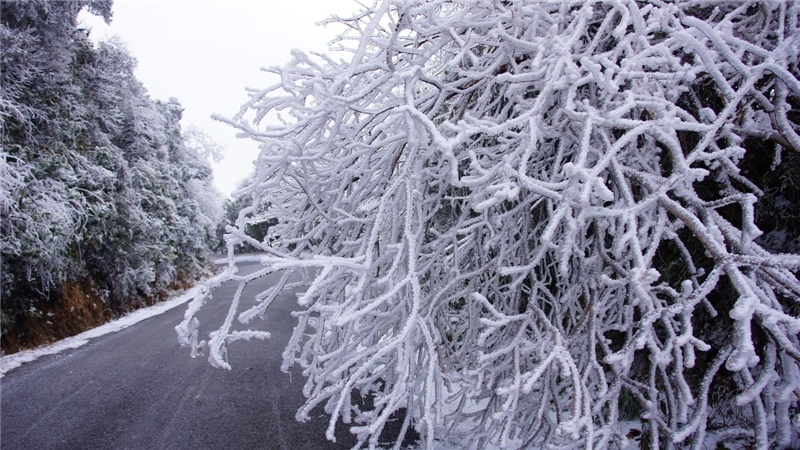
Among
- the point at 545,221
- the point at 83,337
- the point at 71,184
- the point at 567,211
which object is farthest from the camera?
the point at 71,184

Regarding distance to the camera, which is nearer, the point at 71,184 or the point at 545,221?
the point at 545,221

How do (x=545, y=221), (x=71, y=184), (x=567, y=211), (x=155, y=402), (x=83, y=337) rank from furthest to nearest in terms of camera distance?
(x=71, y=184) → (x=83, y=337) → (x=155, y=402) → (x=545, y=221) → (x=567, y=211)

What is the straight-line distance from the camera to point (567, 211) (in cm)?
156

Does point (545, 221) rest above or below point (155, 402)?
above

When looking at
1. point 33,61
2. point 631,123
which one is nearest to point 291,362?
point 631,123

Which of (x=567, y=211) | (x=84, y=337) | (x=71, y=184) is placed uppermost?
(x=71, y=184)

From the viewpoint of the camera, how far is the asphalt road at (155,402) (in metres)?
4.25

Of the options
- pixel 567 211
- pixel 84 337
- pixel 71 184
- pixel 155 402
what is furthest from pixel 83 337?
pixel 567 211

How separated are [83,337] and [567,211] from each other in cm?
1073

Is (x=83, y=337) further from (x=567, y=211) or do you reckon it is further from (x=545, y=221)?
(x=567, y=211)

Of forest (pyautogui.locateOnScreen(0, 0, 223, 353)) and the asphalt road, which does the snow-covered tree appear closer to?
the asphalt road

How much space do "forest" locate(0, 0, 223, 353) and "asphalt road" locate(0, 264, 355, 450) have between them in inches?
71.6

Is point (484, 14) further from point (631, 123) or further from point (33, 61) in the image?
point (33, 61)

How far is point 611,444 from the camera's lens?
11.4 ft
